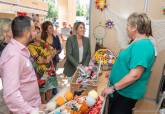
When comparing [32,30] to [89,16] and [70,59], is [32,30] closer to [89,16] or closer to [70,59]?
[70,59]

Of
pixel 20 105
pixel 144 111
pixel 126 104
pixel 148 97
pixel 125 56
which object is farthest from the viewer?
pixel 148 97

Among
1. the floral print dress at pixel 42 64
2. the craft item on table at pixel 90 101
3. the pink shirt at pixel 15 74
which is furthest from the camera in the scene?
the floral print dress at pixel 42 64

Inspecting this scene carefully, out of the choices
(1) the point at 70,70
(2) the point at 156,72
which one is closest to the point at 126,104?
(1) the point at 70,70

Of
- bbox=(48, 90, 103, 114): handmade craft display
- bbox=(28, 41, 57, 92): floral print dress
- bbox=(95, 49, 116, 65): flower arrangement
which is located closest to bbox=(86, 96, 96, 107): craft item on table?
bbox=(48, 90, 103, 114): handmade craft display

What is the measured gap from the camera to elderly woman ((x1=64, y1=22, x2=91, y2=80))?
9.02 feet

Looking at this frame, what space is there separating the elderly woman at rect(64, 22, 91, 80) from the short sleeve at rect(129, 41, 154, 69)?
1239mm

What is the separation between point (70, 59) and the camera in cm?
272

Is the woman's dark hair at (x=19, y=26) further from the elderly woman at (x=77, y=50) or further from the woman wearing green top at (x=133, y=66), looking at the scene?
the elderly woman at (x=77, y=50)

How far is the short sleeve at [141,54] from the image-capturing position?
5.01 ft

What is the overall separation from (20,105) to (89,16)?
2418 millimetres

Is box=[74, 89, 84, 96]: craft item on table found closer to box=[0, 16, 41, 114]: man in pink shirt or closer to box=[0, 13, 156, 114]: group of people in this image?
box=[0, 13, 156, 114]: group of people

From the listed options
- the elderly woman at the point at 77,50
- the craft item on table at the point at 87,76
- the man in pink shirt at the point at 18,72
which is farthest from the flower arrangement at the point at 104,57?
the man in pink shirt at the point at 18,72

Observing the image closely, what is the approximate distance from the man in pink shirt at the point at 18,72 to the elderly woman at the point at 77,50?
127 cm

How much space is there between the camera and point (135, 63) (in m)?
1.54
